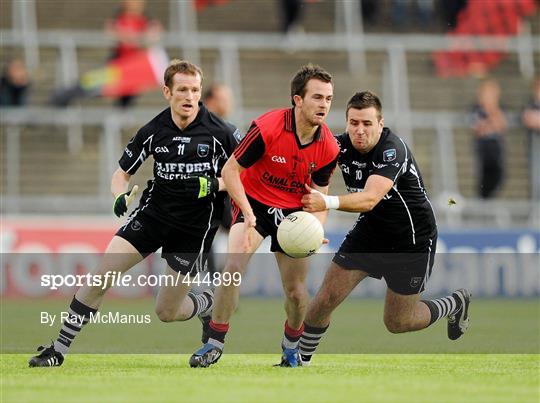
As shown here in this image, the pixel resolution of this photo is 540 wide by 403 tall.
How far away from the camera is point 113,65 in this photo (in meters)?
21.3

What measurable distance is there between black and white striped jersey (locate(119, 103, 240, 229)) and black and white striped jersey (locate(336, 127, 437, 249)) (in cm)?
102

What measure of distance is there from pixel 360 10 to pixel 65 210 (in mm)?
7938

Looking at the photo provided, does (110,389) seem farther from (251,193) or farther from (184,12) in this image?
(184,12)

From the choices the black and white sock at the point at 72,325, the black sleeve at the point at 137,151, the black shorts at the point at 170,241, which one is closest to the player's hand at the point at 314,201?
the black shorts at the point at 170,241

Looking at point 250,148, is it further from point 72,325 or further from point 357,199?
point 72,325

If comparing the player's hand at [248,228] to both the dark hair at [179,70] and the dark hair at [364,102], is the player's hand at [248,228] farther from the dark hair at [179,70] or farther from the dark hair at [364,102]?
the dark hair at [179,70]

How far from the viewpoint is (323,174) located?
10.8 meters

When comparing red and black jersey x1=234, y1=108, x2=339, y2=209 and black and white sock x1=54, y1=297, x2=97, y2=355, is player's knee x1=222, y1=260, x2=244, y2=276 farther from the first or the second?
black and white sock x1=54, y1=297, x2=97, y2=355

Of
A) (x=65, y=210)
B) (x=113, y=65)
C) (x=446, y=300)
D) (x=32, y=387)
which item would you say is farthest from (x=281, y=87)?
(x=32, y=387)

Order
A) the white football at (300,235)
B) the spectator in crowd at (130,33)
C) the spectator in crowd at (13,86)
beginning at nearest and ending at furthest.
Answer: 1. the white football at (300,235)
2. the spectator in crowd at (13,86)
3. the spectator in crowd at (130,33)

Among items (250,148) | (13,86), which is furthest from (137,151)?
(13,86)

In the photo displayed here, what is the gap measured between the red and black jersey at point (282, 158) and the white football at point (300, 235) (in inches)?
19.8

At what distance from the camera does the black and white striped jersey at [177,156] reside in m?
11.0

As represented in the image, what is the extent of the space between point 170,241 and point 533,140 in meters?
11.3
